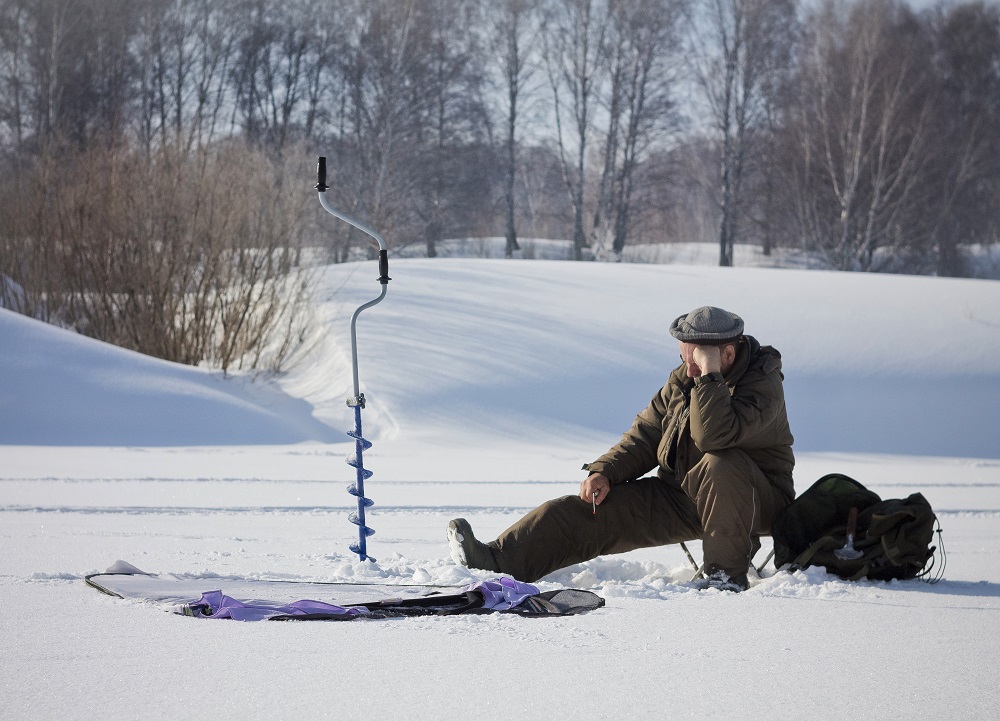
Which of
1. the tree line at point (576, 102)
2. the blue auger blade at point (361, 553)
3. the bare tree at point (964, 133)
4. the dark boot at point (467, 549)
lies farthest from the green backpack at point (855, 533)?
the bare tree at point (964, 133)

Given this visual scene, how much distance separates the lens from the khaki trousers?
329cm

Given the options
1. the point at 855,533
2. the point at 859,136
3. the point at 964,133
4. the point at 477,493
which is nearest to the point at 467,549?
the point at 855,533

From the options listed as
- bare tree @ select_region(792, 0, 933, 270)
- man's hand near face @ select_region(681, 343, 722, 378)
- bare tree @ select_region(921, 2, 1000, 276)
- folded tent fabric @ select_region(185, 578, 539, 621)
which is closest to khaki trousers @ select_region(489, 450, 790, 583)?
man's hand near face @ select_region(681, 343, 722, 378)

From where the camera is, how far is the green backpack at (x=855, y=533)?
133 inches

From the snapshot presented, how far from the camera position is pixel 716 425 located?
326 cm

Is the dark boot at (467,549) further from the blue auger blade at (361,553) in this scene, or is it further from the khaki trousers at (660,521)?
the blue auger blade at (361,553)

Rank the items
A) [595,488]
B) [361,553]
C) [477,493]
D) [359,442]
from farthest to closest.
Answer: [477,493] → [359,442] → [361,553] → [595,488]

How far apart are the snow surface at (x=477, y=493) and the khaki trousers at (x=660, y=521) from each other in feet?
0.41

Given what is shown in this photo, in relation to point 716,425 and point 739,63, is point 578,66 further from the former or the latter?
point 716,425

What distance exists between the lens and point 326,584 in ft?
10.7

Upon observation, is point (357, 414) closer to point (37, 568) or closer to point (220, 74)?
point (37, 568)

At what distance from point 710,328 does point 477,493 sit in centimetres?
286

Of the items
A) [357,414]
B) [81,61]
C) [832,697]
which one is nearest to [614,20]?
[81,61]

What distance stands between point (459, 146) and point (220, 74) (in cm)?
762
